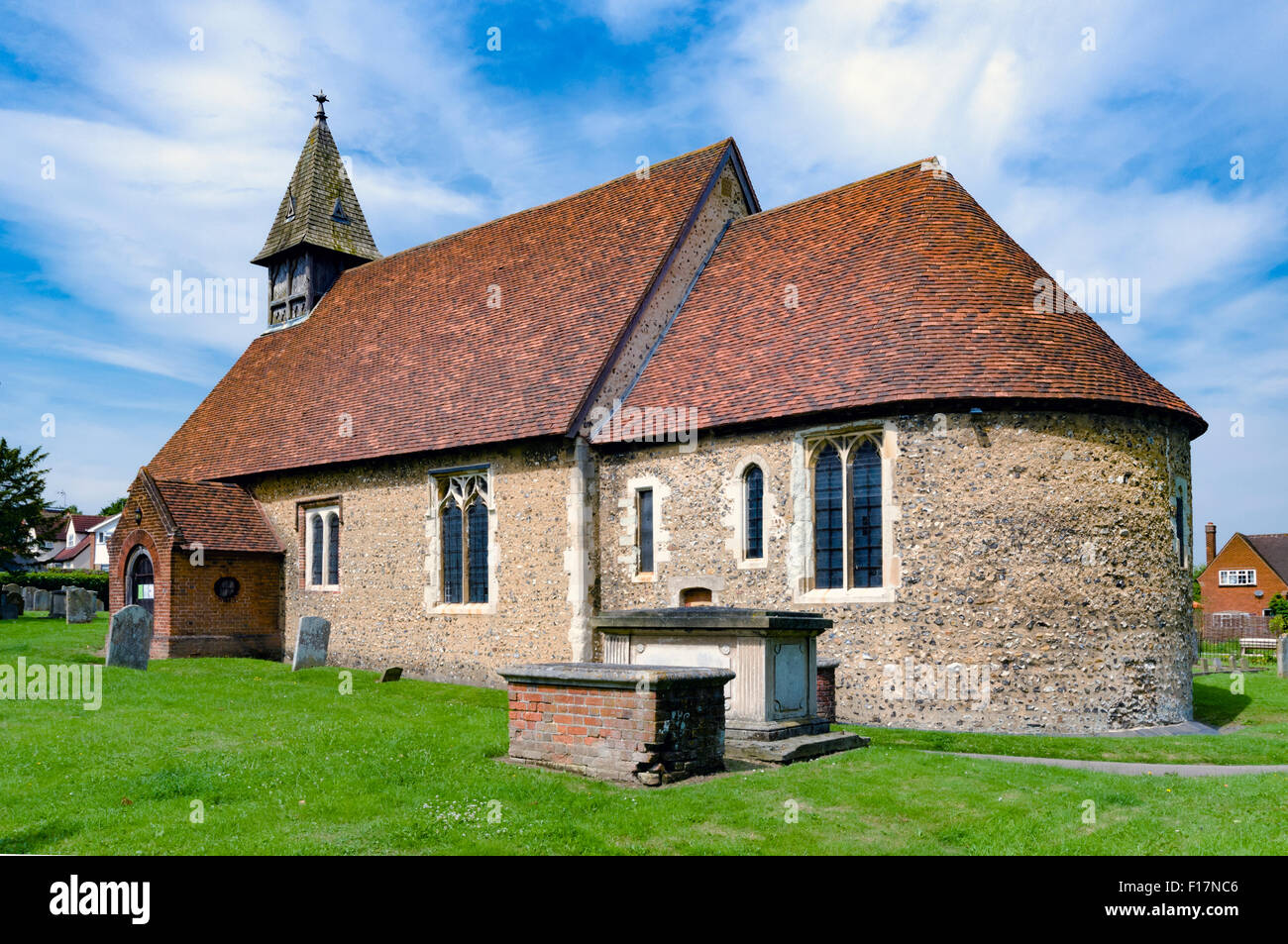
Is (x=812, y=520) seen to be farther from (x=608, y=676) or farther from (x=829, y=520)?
(x=608, y=676)

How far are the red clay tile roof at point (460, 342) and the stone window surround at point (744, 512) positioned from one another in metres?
3.22

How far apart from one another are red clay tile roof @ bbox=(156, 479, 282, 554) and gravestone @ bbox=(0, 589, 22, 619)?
12.5 m

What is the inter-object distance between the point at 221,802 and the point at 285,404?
58.0 feet

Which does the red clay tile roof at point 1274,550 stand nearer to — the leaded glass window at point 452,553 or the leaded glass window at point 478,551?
the leaded glass window at point 478,551

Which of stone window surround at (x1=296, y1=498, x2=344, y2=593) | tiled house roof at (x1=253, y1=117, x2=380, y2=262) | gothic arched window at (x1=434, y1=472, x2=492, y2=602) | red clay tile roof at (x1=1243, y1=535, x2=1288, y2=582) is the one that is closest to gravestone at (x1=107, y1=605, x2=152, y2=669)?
stone window surround at (x1=296, y1=498, x2=344, y2=593)

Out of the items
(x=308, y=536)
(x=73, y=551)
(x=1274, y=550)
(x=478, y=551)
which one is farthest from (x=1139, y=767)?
(x=73, y=551)

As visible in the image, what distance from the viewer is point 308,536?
867 inches

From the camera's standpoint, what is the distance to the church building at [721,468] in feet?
44.1

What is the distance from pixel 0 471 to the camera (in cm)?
3597

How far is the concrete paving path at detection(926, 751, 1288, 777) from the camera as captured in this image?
10477mm

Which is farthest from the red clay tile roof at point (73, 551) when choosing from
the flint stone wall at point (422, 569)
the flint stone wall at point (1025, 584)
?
the flint stone wall at point (1025, 584)

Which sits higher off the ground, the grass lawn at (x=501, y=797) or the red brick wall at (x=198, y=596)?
the red brick wall at (x=198, y=596)

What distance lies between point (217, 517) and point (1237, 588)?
54411 mm

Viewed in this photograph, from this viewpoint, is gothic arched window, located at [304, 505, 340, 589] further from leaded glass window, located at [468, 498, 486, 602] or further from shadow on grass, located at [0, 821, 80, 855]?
shadow on grass, located at [0, 821, 80, 855]
